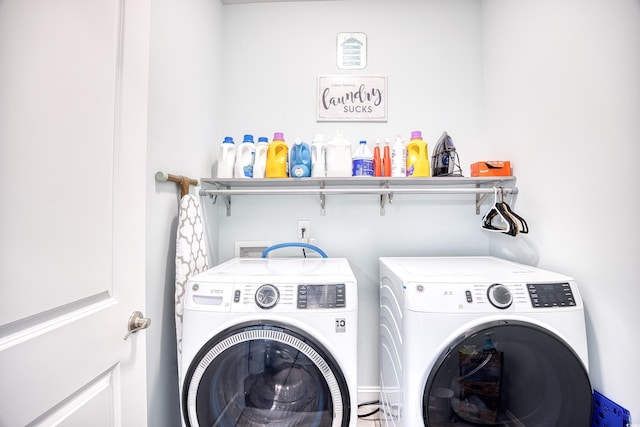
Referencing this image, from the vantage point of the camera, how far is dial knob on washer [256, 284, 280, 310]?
107 cm

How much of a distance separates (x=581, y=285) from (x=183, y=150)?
2.00 meters

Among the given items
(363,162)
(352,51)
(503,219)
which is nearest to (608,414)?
(503,219)

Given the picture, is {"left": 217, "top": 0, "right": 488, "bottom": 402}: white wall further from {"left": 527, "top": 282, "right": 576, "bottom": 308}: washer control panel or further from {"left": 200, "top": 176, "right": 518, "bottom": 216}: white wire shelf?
{"left": 527, "top": 282, "right": 576, "bottom": 308}: washer control panel

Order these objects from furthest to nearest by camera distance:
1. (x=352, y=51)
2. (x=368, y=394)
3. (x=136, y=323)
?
(x=352, y=51)
(x=368, y=394)
(x=136, y=323)

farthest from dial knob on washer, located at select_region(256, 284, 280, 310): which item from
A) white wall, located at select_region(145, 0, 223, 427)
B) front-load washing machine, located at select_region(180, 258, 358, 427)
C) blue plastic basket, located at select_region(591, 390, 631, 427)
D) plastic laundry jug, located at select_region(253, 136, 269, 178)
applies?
blue plastic basket, located at select_region(591, 390, 631, 427)

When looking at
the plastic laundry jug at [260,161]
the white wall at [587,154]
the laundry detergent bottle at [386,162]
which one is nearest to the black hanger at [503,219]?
the white wall at [587,154]

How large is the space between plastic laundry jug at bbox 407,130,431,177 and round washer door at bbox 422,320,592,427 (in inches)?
35.4

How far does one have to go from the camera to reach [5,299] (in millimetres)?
528

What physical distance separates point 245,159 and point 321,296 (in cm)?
98

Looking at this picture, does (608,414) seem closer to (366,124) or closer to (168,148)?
(366,124)

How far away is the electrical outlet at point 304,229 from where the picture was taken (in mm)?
1824

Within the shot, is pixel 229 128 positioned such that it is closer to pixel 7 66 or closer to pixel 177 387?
pixel 7 66

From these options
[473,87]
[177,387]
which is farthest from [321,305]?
[473,87]

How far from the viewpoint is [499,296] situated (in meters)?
1.04
